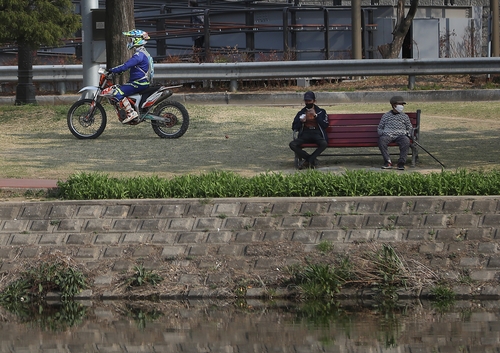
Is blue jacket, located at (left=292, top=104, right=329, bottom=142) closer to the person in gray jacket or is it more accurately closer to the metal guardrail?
the person in gray jacket

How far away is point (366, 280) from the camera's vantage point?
1077 centimetres

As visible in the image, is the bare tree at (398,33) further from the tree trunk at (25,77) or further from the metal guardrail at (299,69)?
the tree trunk at (25,77)

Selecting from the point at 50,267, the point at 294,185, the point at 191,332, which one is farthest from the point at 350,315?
the point at 50,267

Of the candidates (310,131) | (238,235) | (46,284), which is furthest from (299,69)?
(46,284)

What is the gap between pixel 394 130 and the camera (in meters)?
13.9

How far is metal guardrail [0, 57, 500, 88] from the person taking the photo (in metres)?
22.6

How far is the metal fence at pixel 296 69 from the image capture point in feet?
74.0

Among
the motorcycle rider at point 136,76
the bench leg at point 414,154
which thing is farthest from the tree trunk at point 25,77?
the bench leg at point 414,154

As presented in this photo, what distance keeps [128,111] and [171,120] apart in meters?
0.71

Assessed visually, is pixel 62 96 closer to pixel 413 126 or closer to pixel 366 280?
pixel 413 126

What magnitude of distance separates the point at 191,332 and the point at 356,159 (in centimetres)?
611

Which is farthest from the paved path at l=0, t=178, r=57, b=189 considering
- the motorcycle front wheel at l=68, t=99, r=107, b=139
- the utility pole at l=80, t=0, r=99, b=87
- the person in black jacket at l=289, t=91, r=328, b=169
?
the utility pole at l=80, t=0, r=99, b=87

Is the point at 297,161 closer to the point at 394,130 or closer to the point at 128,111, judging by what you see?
the point at 394,130

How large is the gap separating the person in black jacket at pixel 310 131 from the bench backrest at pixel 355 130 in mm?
179
